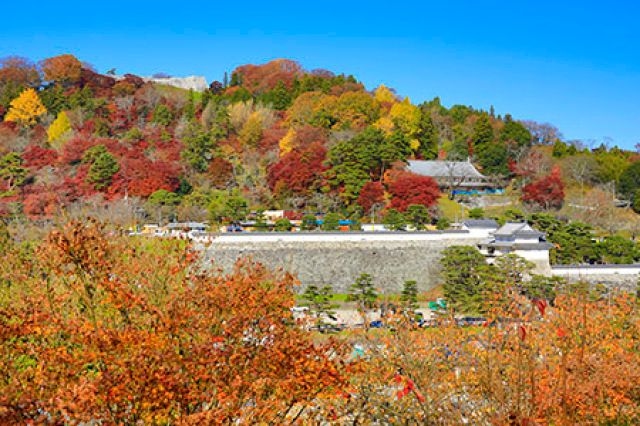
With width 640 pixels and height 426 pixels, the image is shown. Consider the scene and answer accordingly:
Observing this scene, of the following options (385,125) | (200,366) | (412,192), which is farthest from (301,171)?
(200,366)

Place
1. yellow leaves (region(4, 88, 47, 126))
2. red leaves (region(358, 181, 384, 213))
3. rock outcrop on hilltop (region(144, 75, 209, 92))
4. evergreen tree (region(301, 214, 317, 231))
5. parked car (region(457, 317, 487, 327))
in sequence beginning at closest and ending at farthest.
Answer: parked car (region(457, 317, 487, 327)) → evergreen tree (region(301, 214, 317, 231)) → red leaves (region(358, 181, 384, 213)) → yellow leaves (region(4, 88, 47, 126)) → rock outcrop on hilltop (region(144, 75, 209, 92))

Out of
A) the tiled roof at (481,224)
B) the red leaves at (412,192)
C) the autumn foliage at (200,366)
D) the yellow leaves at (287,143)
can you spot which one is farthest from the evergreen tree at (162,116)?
the autumn foliage at (200,366)

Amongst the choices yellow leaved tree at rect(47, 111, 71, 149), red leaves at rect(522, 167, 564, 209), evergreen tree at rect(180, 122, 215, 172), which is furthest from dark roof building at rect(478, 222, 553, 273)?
yellow leaved tree at rect(47, 111, 71, 149)

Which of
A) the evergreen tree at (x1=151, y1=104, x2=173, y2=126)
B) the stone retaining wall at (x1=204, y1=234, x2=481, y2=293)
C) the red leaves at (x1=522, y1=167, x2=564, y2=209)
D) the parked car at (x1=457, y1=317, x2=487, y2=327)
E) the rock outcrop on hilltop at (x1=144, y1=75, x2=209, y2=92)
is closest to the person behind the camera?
the parked car at (x1=457, y1=317, x2=487, y2=327)

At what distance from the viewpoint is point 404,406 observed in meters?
7.49

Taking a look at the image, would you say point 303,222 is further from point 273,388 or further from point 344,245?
point 273,388

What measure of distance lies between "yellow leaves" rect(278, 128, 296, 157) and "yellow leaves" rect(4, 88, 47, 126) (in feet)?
58.0

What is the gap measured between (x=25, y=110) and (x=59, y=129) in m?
4.22

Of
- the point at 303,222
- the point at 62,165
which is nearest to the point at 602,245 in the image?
the point at 303,222

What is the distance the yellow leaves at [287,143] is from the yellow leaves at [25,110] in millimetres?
17671

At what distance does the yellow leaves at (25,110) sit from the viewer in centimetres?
3734

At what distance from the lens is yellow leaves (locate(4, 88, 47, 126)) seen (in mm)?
37344

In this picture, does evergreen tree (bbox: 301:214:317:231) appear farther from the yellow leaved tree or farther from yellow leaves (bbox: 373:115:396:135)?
the yellow leaved tree

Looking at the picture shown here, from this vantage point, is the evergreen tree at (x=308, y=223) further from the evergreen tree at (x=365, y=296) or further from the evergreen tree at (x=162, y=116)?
the evergreen tree at (x=162, y=116)
